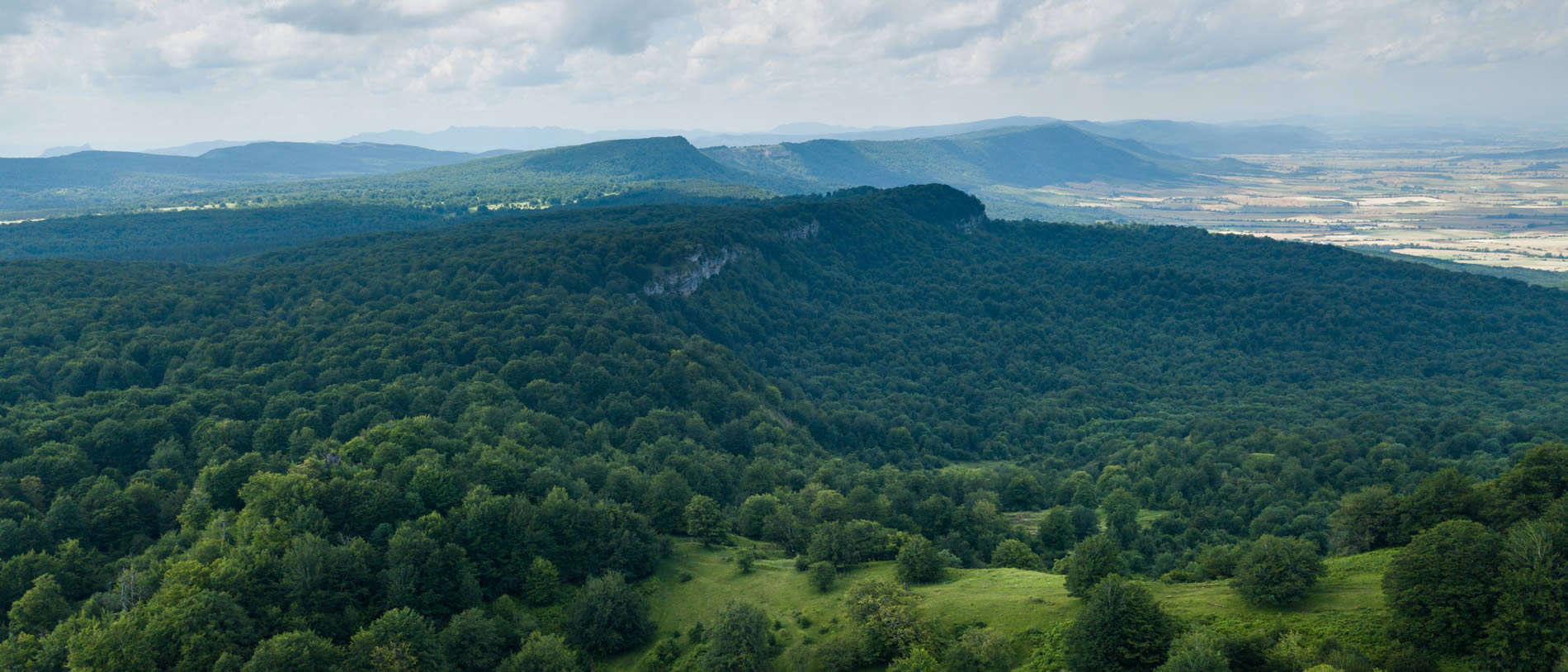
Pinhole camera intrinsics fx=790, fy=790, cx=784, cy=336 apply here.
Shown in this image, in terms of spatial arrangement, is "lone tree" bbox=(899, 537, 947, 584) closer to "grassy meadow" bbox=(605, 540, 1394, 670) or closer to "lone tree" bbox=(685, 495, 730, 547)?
"grassy meadow" bbox=(605, 540, 1394, 670)

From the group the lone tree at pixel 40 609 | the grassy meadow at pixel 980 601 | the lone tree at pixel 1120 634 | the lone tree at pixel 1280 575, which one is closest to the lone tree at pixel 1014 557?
the grassy meadow at pixel 980 601

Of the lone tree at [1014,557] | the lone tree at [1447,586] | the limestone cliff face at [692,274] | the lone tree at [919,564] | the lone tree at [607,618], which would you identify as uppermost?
the limestone cliff face at [692,274]

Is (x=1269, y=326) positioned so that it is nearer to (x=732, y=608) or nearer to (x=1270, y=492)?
(x=1270, y=492)

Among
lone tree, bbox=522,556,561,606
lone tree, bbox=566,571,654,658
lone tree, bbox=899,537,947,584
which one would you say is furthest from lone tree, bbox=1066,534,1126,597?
lone tree, bbox=522,556,561,606

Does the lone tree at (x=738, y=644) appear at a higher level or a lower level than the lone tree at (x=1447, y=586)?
lower

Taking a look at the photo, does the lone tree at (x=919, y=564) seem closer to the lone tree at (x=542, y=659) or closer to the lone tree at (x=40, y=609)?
the lone tree at (x=542, y=659)

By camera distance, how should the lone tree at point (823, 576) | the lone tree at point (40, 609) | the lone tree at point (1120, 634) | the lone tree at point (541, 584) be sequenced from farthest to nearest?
the lone tree at point (823, 576), the lone tree at point (541, 584), the lone tree at point (40, 609), the lone tree at point (1120, 634)
